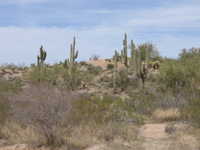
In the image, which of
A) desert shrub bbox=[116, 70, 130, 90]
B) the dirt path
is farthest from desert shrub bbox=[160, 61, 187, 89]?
the dirt path

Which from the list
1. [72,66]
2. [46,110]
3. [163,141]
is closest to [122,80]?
[72,66]

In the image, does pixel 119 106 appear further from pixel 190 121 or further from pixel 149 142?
pixel 149 142

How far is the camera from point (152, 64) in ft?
119

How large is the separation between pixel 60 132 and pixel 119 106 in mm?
4654

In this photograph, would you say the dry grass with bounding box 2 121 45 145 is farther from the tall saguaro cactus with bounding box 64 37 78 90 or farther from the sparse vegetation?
the tall saguaro cactus with bounding box 64 37 78 90

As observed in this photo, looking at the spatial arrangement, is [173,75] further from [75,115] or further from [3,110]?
[3,110]

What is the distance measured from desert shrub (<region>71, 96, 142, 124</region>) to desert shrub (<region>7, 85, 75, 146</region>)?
2.08ft

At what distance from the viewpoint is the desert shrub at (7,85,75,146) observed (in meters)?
9.91

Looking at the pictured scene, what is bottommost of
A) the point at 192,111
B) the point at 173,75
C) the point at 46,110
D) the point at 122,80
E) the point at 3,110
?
the point at 192,111

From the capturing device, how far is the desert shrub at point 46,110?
9914 mm

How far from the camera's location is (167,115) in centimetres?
1546

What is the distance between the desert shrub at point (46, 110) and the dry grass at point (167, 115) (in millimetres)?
6024

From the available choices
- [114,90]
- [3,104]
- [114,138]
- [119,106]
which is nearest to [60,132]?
[114,138]

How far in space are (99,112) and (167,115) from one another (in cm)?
413
